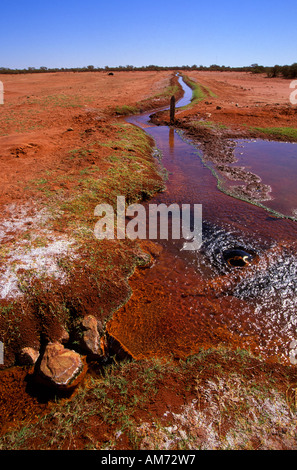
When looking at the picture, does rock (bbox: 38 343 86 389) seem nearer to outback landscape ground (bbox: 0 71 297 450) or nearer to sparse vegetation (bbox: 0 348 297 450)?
outback landscape ground (bbox: 0 71 297 450)

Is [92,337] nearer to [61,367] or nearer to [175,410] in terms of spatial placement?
[61,367]

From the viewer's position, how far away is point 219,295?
5004 mm

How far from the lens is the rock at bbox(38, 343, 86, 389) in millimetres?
3488

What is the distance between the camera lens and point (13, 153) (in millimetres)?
9969

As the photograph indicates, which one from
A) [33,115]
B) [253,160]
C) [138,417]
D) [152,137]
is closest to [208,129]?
[152,137]

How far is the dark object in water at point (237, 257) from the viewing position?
18.8ft

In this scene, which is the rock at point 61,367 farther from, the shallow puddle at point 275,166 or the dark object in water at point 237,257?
the shallow puddle at point 275,166

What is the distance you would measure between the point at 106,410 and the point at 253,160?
11.8 meters

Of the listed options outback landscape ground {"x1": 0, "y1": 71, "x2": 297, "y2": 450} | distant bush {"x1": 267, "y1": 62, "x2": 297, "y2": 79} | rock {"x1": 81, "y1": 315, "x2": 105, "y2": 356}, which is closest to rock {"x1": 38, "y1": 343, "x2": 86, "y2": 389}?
outback landscape ground {"x1": 0, "y1": 71, "x2": 297, "y2": 450}

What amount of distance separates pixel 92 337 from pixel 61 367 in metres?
0.62

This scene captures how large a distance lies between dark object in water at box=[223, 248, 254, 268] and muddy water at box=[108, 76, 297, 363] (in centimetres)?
5

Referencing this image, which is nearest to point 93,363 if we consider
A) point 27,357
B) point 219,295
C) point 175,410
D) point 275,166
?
point 27,357
